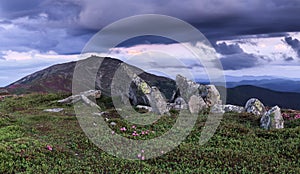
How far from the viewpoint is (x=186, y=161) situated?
17.3 meters

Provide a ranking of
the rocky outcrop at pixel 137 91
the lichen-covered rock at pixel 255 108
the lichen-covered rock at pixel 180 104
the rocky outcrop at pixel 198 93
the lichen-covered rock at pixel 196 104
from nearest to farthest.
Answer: the rocky outcrop at pixel 137 91 → the lichen-covered rock at pixel 255 108 → the lichen-covered rock at pixel 196 104 → the rocky outcrop at pixel 198 93 → the lichen-covered rock at pixel 180 104

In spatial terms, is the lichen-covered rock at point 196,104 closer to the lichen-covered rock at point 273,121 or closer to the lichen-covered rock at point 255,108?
the lichen-covered rock at point 255,108

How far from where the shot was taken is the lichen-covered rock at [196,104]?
1369 inches

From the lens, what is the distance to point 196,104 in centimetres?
3534

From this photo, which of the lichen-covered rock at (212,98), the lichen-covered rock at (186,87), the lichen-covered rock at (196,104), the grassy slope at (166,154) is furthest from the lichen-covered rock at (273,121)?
the lichen-covered rock at (186,87)

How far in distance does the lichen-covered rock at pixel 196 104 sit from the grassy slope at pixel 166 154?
31.8 ft

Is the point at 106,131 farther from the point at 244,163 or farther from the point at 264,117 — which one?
the point at 264,117

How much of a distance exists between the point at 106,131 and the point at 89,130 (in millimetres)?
1235

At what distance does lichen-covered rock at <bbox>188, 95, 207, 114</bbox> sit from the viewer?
114 feet

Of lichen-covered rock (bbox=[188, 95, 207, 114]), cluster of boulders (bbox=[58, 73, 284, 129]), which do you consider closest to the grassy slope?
cluster of boulders (bbox=[58, 73, 284, 129])

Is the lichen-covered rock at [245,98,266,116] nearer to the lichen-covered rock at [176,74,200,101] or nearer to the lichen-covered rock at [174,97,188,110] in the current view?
the lichen-covered rock at [176,74,200,101]

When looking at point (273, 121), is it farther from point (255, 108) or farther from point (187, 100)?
point (187, 100)

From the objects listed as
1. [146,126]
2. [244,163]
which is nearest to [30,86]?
[146,126]

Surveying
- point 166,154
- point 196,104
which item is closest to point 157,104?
point 196,104
